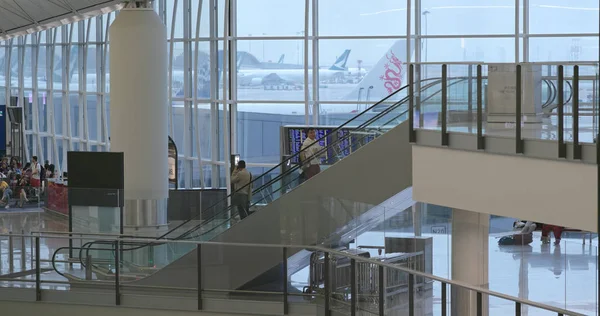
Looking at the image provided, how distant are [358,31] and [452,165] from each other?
15279mm

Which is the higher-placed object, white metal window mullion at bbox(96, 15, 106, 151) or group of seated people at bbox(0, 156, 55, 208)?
white metal window mullion at bbox(96, 15, 106, 151)

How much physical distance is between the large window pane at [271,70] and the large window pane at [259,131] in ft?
1.40

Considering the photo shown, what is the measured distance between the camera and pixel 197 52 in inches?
1219

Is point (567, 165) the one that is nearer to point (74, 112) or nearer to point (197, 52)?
point (197, 52)

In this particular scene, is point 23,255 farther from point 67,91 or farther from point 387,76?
point 67,91

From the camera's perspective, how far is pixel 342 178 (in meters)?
16.3

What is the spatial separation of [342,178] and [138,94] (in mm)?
6292

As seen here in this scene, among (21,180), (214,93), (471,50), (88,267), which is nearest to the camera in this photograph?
(88,267)

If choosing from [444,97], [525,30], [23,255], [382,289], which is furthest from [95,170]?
[525,30]

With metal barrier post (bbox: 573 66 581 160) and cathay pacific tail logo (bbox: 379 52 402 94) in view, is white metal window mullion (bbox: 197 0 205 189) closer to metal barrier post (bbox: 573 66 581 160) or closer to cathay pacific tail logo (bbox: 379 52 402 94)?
cathay pacific tail logo (bbox: 379 52 402 94)

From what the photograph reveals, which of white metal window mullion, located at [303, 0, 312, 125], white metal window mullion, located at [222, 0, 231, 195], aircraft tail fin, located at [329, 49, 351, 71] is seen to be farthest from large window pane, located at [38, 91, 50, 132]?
aircraft tail fin, located at [329, 49, 351, 71]

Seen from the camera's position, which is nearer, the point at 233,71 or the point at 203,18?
the point at 233,71

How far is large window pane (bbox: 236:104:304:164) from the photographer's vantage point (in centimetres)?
2934

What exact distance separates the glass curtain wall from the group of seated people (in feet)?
14.2
